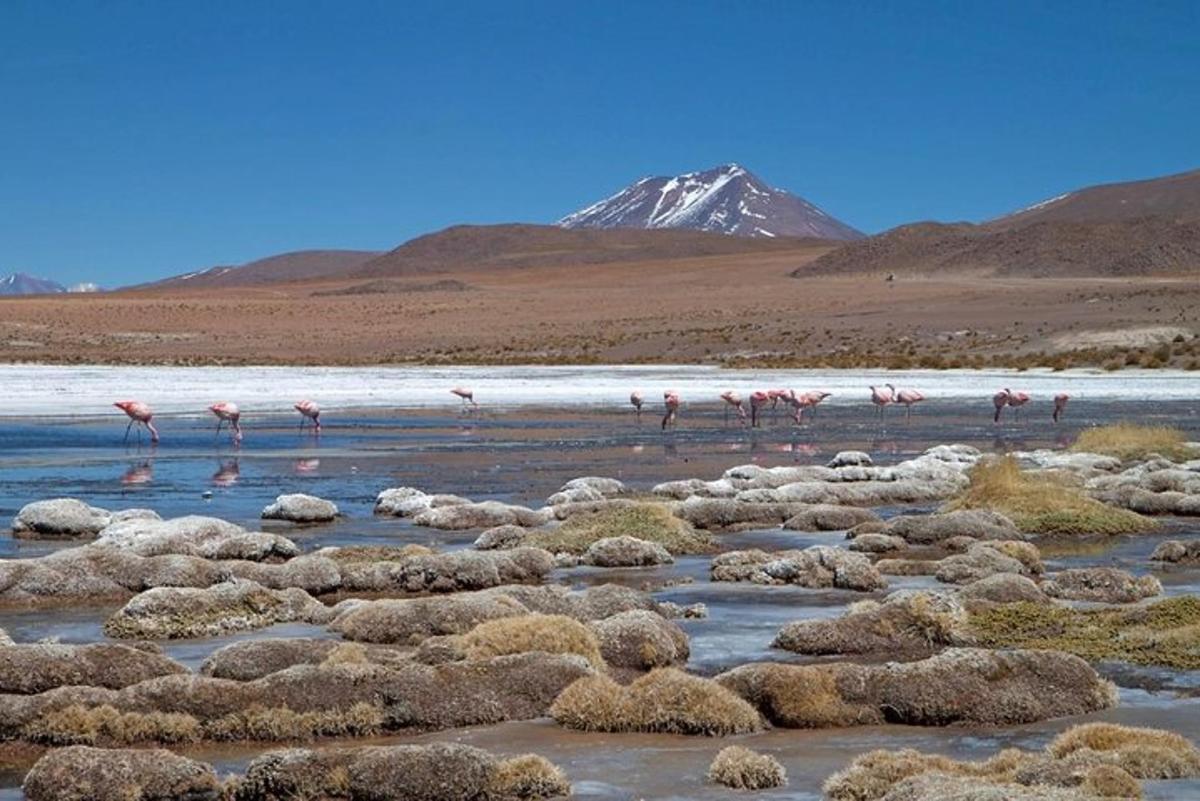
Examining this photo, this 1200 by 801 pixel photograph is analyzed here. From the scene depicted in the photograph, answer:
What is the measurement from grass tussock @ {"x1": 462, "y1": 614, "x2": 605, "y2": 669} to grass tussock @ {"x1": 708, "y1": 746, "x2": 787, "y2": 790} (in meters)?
2.49

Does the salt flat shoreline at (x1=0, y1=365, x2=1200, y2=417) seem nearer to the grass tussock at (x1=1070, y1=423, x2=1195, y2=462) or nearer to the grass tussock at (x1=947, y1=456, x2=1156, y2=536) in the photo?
the grass tussock at (x1=1070, y1=423, x2=1195, y2=462)

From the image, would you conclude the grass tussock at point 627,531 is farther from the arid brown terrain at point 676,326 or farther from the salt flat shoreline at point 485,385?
the arid brown terrain at point 676,326

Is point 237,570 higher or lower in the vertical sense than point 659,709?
higher

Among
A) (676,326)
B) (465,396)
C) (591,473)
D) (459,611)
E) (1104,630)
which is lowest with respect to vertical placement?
(1104,630)

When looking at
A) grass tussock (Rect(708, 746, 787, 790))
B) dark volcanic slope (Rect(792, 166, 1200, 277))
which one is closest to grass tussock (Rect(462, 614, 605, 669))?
grass tussock (Rect(708, 746, 787, 790))

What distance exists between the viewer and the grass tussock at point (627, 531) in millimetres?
18906

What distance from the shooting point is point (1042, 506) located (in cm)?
2219

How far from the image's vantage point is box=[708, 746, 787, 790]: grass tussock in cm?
Answer: 911

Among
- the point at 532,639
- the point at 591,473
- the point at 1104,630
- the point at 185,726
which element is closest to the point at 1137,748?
the point at 532,639

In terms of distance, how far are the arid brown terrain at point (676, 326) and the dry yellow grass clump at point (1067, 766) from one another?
59689 mm

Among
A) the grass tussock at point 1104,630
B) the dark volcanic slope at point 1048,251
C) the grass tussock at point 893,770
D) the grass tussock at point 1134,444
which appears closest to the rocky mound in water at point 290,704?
the grass tussock at point 893,770

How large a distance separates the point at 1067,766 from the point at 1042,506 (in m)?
13.9

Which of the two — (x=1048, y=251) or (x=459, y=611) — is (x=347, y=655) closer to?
(x=459, y=611)

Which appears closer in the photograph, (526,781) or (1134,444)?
(526,781)
